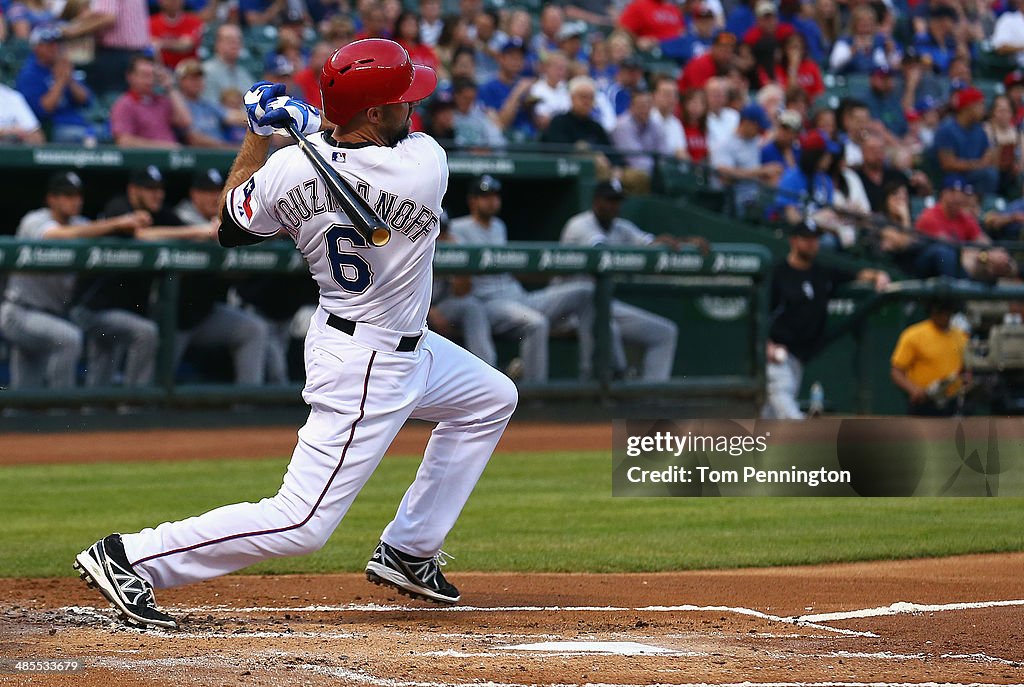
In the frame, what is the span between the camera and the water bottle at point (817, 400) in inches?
475

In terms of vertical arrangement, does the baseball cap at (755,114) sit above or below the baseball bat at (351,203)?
above

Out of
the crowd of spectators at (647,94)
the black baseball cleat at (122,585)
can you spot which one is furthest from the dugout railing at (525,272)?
the black baseball cleat at (122,585)

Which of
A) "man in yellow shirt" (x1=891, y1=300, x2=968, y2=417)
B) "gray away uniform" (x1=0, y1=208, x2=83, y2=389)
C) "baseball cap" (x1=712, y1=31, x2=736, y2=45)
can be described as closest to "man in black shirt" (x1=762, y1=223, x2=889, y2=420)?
"man in yellow shirt" (x1=891, y1=300, x2=968, y2=417)

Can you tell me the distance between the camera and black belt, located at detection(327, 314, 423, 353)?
4707 millimetres

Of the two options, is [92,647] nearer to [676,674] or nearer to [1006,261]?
[676,674]

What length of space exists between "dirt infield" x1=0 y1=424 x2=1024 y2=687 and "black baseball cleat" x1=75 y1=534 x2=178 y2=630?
5 cm

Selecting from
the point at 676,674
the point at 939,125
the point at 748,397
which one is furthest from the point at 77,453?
the point at 939,125

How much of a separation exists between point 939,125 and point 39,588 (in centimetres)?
1293

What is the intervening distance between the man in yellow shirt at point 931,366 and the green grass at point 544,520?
10.4 ft

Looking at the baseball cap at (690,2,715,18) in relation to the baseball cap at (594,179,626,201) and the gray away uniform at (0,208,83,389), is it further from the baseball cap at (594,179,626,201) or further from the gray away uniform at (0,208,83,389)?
the gray away uniform at (0,208,83,389)

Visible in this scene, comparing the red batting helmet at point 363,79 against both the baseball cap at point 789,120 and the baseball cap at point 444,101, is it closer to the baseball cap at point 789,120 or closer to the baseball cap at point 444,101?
the baseball cap at point 444,101

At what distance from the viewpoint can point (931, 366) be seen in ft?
37.7

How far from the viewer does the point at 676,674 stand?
410cm

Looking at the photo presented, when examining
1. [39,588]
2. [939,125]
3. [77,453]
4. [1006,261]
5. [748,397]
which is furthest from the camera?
[939,125]
